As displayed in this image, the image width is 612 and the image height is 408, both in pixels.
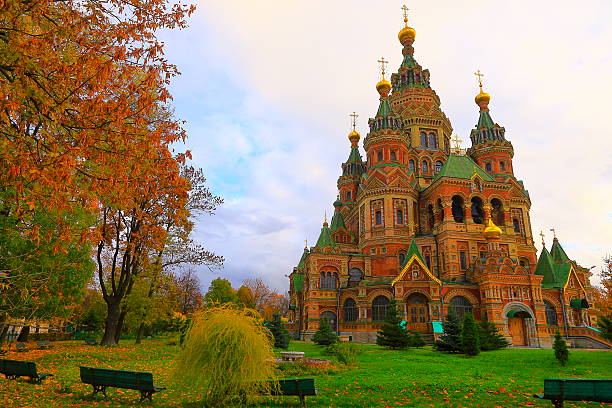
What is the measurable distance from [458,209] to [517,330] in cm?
1241

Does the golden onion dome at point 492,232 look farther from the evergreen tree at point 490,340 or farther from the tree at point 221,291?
the tree at point 221,291

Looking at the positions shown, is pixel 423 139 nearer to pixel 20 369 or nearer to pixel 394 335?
pixel 394 335

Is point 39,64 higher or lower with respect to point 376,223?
lower

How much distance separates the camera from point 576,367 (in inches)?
657

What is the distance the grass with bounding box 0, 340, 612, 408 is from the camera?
9367mm

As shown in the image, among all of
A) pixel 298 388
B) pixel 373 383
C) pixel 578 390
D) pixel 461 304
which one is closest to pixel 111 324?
pixel 373 383

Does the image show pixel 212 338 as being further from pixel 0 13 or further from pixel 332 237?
pixel 332 237

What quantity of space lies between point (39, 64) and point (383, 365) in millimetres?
15132

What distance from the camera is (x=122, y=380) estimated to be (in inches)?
357

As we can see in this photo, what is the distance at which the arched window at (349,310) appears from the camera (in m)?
35.0

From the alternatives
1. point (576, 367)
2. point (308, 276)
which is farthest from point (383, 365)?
point (308, 276)

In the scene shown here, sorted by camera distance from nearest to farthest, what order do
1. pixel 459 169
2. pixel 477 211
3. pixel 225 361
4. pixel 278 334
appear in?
pixel 225 361
pixel 278 334
pixel 459 169
pixel 477 211

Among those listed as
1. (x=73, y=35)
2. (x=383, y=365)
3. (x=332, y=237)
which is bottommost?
(x=383, y=365)

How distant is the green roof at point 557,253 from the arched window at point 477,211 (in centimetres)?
755
